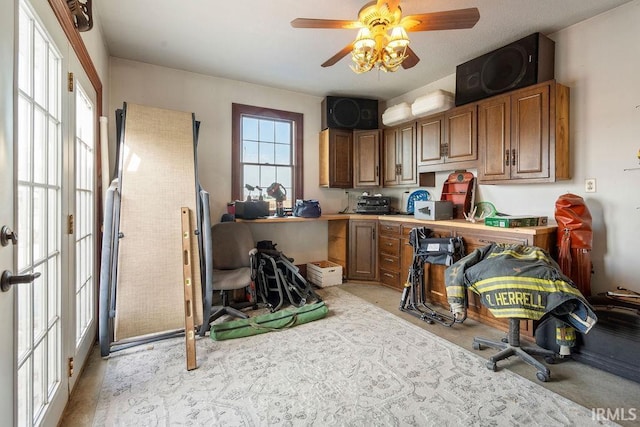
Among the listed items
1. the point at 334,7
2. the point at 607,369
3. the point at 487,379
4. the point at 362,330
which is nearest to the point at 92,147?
the point at 334,7

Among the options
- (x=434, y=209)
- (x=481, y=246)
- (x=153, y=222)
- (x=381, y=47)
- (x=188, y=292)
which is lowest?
(x=188, y=292)

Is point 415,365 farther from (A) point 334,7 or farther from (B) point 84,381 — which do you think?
(A) point 334,7

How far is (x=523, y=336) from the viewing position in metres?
2.63

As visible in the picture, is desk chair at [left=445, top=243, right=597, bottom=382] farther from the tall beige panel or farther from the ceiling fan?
the tall beige panel

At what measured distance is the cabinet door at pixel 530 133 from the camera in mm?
2729

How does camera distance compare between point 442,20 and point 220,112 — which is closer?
point 442,20

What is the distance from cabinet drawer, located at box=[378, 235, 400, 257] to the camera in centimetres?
394

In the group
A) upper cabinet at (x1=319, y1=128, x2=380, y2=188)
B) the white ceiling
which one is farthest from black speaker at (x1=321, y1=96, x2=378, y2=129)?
the white ceiling

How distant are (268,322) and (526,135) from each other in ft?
9.95

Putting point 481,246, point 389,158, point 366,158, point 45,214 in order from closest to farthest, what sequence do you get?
point 45,214
point 481,246
point 389,158
point 366,158

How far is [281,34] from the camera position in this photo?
292 centimetres

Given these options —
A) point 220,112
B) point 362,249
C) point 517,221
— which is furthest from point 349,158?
point 517,221

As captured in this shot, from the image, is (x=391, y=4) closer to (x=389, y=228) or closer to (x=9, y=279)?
(x=9, y=279)

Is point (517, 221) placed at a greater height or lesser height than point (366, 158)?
lesser
